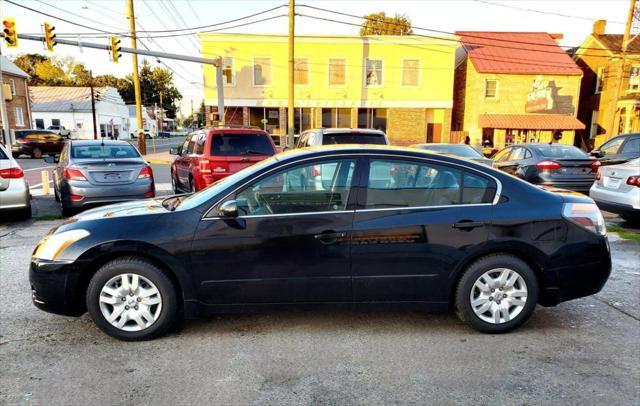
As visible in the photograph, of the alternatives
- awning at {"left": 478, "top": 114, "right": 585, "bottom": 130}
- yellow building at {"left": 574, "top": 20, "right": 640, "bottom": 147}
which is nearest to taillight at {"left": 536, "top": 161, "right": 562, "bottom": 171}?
awning at {"left": 478, "top": 114, "right": 585, "bottom": 130}

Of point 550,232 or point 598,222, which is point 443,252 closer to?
point 550,232

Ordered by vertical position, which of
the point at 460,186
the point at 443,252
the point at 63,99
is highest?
the point at 63,99

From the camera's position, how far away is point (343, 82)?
2916 centimetres

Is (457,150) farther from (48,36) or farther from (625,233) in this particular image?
(48,36)

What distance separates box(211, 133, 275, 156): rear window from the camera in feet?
27.5

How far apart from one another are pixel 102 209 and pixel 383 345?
110 inches

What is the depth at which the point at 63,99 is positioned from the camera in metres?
53.9

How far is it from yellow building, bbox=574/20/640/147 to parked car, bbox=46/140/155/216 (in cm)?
3004

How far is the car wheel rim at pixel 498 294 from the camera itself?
357 cm

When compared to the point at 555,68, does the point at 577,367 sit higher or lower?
lower

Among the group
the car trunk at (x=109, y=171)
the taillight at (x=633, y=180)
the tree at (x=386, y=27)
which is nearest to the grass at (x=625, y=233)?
the taillight at (x=633, y=180)

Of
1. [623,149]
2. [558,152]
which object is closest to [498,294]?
[558,152]

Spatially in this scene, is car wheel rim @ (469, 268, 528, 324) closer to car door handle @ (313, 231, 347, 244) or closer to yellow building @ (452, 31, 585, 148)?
car door handle @ (313, 231, 347, 244)

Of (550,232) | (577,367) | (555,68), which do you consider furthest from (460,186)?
(555,68)
